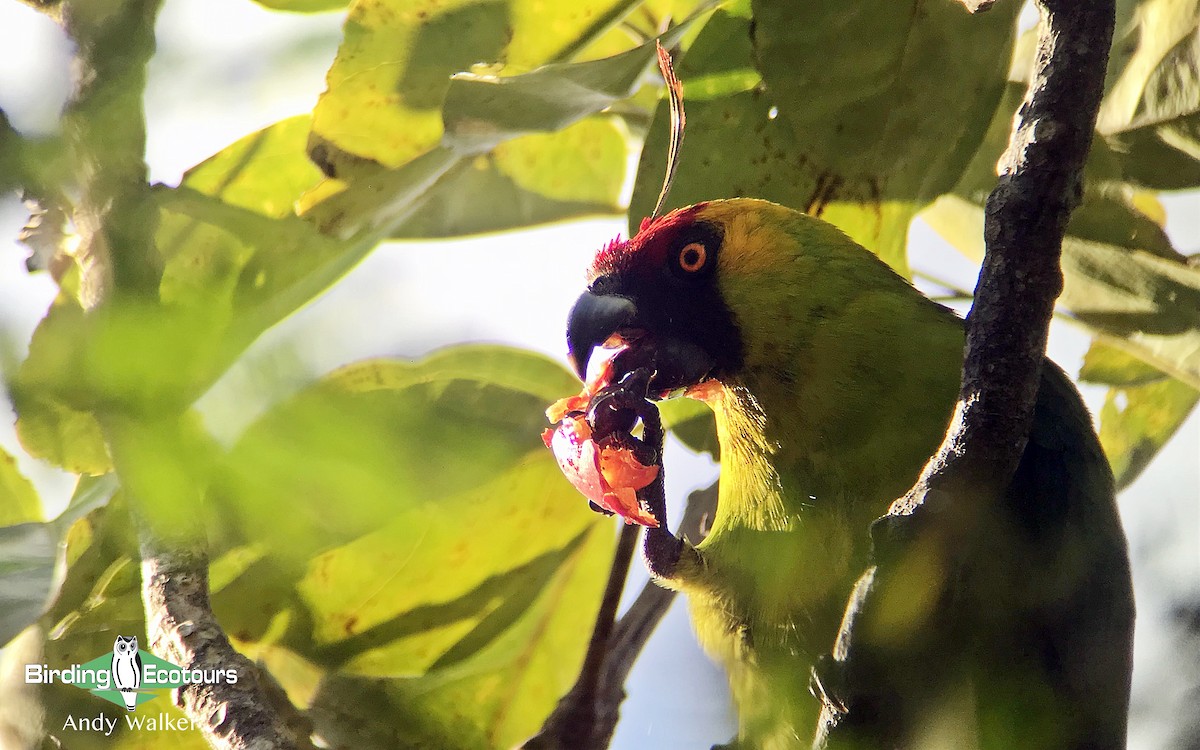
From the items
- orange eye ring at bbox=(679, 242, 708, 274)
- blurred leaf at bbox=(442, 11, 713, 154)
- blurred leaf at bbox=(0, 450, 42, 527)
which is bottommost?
blurred leaf at bbox=(0, 450, 42, 527)

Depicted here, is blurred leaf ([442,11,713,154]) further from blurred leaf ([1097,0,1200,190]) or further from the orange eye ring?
blurred leaf ([1097,0,1200,190])

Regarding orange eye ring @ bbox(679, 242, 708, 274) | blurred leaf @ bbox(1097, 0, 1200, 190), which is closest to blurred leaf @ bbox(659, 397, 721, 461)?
orange eye ring @ bbox(679, 242, 708, 274)

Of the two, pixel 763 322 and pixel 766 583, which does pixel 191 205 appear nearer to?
pixel 763 322

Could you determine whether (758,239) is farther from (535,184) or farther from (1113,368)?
(1113,368)

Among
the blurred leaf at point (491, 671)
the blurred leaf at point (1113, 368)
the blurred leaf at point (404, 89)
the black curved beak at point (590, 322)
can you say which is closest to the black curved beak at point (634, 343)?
the black curved beak at point (590, 322)

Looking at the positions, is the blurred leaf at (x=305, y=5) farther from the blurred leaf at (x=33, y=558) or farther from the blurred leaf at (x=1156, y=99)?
the blurred leaf at (x=1156, y=99)

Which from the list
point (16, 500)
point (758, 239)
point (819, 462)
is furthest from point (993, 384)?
point (16, 500)
